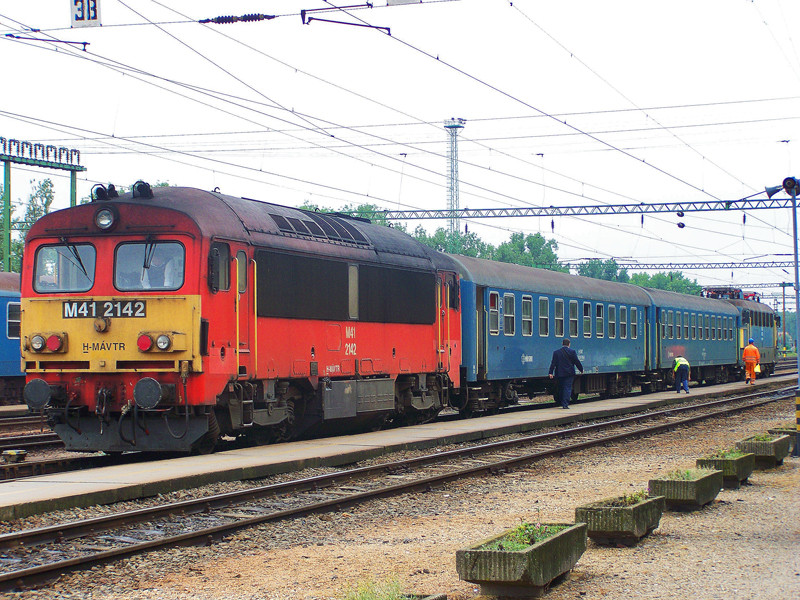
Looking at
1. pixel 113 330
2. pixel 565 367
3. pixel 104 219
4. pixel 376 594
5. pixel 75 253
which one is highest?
pixel 104 219

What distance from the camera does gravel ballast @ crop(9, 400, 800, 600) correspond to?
7383 mm

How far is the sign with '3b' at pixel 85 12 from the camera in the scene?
14453 millimetres

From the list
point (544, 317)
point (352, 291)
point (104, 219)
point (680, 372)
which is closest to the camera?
point (104, 219)

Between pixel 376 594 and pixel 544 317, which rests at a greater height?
pixel 544 317

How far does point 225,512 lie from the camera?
35.0ft

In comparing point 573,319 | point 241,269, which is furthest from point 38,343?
point 573,319

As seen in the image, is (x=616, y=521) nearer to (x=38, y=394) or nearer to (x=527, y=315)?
(x=38, y=394)

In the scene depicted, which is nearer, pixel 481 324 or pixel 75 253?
pixel 75 253

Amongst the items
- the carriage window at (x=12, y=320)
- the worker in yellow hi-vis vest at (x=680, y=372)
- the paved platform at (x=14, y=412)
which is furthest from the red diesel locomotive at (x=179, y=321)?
the worker in yellow hi-vis vest at (x=680, y=372)

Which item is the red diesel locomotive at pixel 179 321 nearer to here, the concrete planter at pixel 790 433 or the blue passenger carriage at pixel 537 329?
the blue passenger carriage at pixel 537 329

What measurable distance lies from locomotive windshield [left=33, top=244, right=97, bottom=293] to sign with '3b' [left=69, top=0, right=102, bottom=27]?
317 centimetres

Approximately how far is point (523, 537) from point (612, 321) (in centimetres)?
2546

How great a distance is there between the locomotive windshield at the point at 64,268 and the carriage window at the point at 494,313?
→ 38.4ft

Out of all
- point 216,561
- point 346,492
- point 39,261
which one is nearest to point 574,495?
point 346,492
